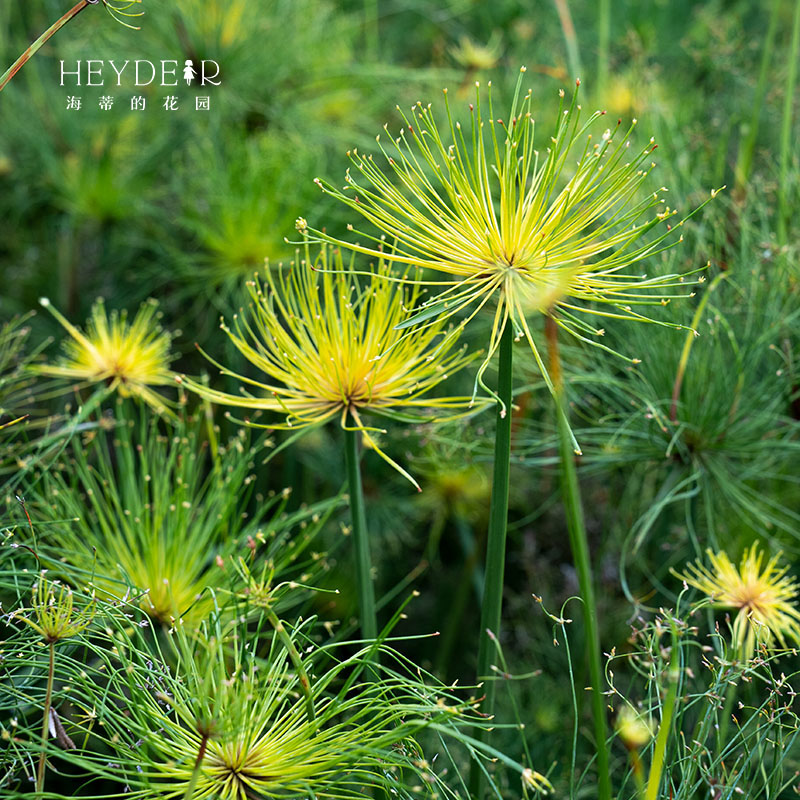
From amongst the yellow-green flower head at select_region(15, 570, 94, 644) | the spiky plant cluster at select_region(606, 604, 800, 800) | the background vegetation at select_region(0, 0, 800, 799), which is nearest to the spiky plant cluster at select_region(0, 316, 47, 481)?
the background vegetation at select_region(0, 0, 800, 799)

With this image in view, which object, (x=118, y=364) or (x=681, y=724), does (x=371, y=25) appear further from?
(x=681, y=724)

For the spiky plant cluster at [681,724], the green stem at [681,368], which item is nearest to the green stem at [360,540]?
the spiky plant cluster at [681,724]

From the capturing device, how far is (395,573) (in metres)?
1.43

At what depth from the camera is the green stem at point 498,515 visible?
57 cm

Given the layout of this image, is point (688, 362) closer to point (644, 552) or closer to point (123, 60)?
point (644, 552)

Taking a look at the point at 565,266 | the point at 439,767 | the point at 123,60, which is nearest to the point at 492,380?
the point at 439,767

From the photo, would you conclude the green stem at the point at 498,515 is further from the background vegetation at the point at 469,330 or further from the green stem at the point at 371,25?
the green stem at the point at 371,25

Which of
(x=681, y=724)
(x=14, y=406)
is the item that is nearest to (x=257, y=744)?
(x=681, y=724)

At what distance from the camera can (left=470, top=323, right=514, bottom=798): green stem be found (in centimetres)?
57

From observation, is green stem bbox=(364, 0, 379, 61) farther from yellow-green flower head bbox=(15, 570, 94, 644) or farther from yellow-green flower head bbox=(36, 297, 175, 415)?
yellow-green flower head bbox=(15, 570, 94, 644)

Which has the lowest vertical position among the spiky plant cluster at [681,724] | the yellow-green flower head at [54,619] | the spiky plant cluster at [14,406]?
the spiky plant cluster at [681,724]

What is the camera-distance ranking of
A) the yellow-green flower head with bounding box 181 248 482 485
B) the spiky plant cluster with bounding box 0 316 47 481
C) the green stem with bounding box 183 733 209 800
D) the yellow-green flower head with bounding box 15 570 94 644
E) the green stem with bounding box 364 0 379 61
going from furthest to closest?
the green stem with bounding box 364 0 379 61, the spiky plant cluster with bounding box 0 316 47 481, the yellow-green flower head with bounding box 181 248 482 485, the yellow-green flower head with bounding box 15 570 94 644, the green stem with bounding box 183 733 209 800

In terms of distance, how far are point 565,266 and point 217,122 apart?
35.0 inches

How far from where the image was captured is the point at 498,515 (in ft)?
1.91
